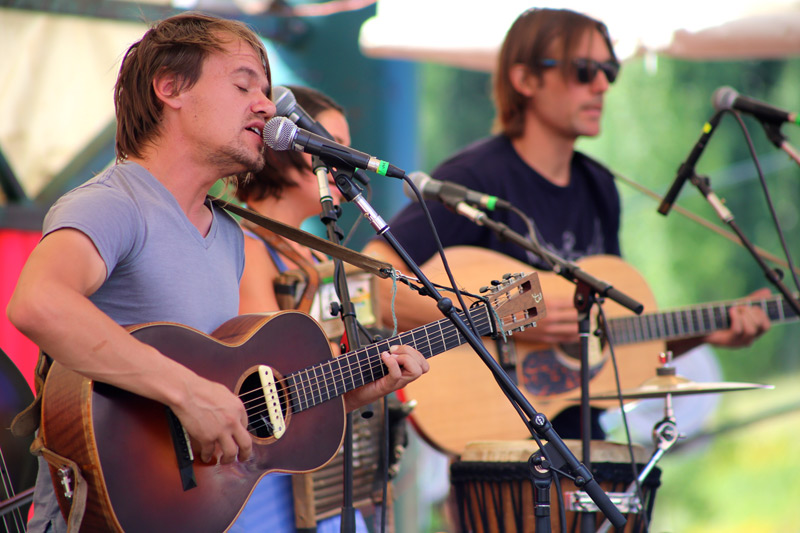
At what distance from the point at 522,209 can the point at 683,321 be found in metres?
0.91

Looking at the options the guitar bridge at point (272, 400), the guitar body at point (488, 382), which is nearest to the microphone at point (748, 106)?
the guitar body at point (488, 382)

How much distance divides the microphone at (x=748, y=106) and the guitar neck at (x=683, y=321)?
0.93 m

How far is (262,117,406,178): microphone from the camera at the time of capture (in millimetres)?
2028

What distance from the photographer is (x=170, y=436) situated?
198 cm

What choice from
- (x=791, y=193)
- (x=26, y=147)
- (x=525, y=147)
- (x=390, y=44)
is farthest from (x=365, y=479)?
(x=791, y=193)

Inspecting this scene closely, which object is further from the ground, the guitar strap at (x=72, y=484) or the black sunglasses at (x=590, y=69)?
the black sunglasses at (x=590, y=69)

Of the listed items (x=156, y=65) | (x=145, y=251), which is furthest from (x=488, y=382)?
(x=156, y=65)

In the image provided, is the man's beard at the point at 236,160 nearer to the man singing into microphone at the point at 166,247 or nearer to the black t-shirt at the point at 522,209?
the man singing into microphone at the point at 166,247

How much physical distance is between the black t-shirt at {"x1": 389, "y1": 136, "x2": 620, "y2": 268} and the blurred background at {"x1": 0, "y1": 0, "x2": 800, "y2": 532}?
0.31 m

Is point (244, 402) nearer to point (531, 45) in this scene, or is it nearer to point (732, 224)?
point (732, 224)

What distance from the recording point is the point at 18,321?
1.76 metres

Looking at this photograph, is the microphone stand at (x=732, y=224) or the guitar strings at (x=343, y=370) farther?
the microphone stand at (x=732, y=224)

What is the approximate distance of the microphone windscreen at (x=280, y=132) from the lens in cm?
206

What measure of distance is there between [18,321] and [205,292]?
527 millimetres
